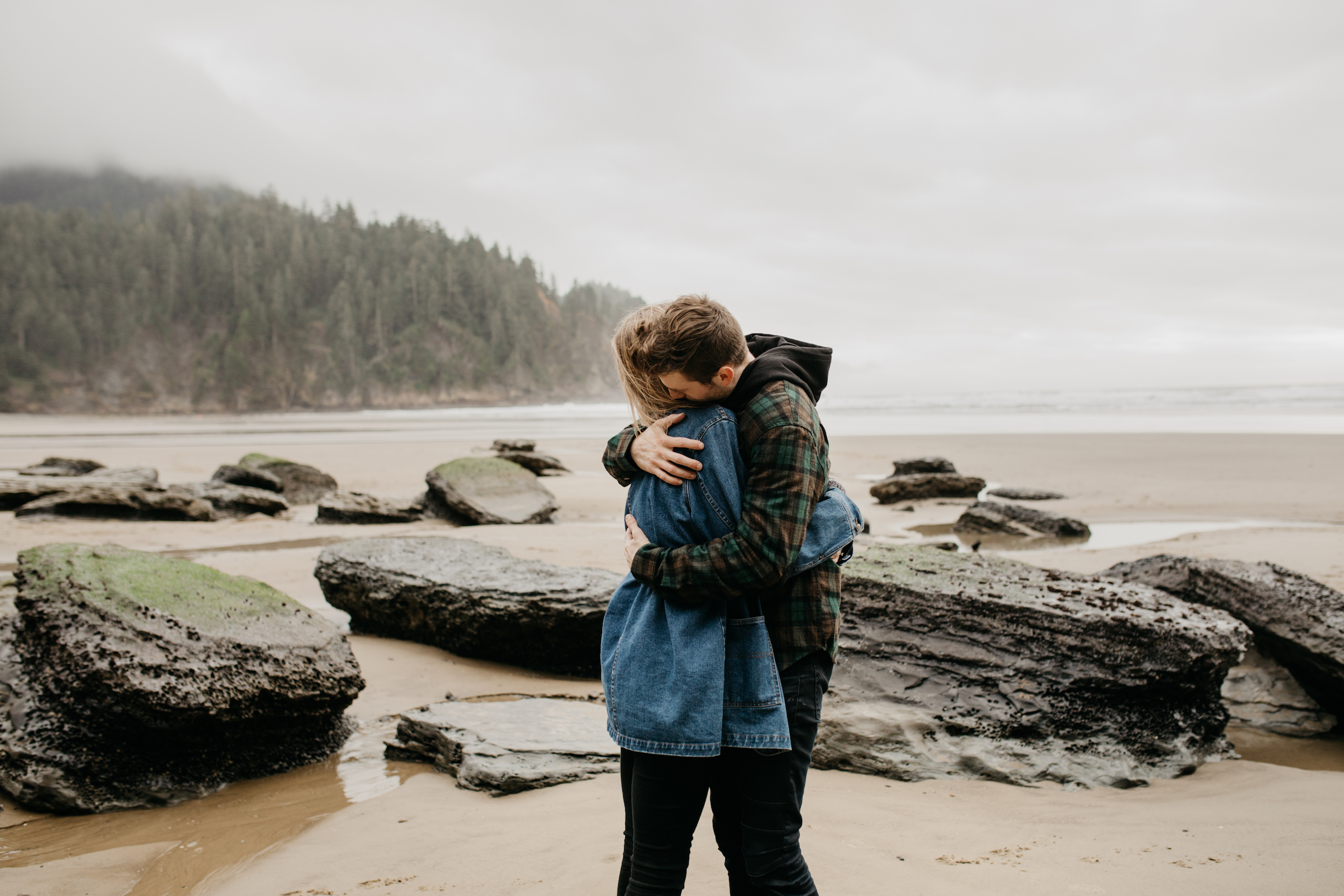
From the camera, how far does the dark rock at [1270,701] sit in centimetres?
450

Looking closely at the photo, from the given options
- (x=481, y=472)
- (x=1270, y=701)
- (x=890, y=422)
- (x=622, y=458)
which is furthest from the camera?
(x=890, y=422)

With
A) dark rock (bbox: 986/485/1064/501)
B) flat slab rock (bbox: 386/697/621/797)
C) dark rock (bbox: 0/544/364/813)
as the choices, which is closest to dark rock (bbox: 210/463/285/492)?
dark rock (bbox: 0/544/364/813)

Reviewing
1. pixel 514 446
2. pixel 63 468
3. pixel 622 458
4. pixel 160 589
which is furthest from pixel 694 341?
pixel 63 468

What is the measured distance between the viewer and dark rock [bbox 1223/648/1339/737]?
4.50 meters

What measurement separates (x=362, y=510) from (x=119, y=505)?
3.59 metres

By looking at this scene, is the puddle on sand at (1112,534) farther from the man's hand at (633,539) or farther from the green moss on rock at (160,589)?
the man's hand at (633,539)

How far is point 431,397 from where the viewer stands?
292 feet

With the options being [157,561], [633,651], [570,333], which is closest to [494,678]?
[157,561]

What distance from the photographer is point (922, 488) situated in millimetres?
14703

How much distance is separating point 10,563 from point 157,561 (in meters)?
6.12

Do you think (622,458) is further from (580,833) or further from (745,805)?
(580,833)

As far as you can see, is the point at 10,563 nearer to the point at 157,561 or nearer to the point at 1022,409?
the point at 157,561

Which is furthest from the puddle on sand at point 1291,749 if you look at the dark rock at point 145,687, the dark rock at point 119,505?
the dark rock at point 119,505

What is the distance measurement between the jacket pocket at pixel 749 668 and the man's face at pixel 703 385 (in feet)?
1.89
